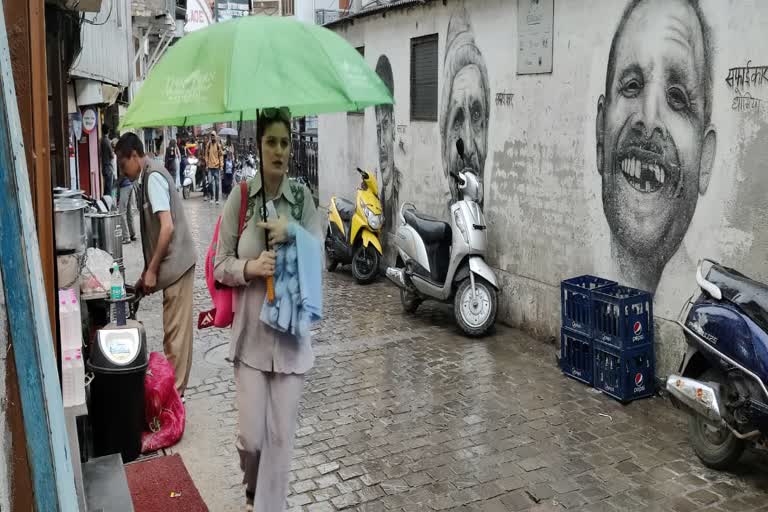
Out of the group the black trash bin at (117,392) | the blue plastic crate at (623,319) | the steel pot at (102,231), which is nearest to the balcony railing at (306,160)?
the steel pot at (102,231)

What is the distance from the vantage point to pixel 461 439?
5.37 meters

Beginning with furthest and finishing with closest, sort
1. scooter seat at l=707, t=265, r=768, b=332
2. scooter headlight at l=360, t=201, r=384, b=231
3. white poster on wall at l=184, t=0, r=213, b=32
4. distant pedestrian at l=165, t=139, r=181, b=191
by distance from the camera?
white poster on wall at l=184, t=0, r=213, b=32 < distant pedestrian at l=165, t=139, r=181, b=191 < scooter headlight at l=360, t=201, r=384, b=231 < scooter seat at l=707, t=265, r=768, b=332

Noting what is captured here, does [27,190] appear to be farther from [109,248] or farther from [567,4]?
[567,4]

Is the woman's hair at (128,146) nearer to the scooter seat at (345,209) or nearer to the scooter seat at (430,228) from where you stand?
the scooter seat at (430,228)

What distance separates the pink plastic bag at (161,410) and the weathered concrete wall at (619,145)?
12.6 feet

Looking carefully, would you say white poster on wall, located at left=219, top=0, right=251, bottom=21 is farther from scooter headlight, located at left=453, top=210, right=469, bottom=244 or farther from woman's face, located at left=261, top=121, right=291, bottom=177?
woman's face, located at left=261, top=121, right=291, bottom=177

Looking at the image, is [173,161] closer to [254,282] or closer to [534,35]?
[534,35]

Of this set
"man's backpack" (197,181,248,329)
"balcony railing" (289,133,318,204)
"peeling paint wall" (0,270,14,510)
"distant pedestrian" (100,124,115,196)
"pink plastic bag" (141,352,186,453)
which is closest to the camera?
"peeling paint wall" (0,270,14,510)

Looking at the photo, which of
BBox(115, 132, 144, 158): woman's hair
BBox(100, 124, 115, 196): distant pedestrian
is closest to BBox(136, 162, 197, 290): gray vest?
BBox(115, 132, 144, 158): woman's hair

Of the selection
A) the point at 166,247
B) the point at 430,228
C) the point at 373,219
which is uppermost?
the point at 166,247

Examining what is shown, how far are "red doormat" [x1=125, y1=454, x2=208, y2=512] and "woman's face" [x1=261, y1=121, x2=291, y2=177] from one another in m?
2.05

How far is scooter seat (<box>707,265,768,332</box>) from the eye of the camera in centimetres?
445

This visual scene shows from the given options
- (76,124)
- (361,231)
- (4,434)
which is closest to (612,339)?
(4,434)

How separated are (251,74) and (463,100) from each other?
251 inches
